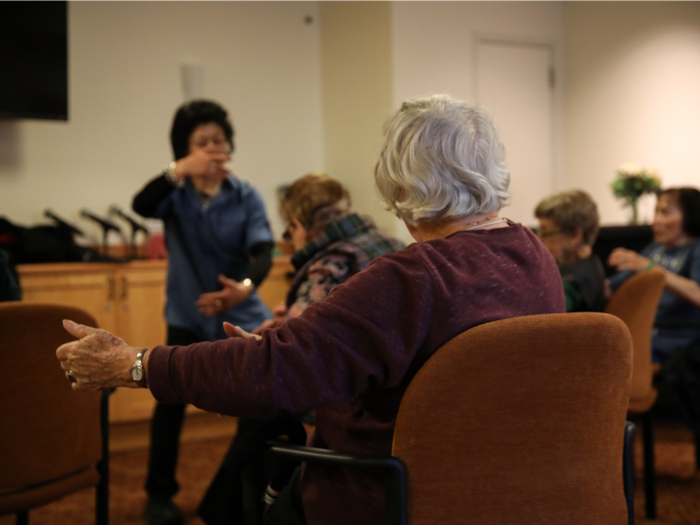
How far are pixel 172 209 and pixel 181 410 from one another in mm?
699

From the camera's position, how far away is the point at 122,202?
4.09m

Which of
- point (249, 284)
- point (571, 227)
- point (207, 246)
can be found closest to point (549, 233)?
point (571, 227)

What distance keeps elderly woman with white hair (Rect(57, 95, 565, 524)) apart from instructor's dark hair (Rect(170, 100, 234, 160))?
1.35 metres

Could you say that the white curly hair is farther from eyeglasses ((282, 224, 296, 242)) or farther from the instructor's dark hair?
the instructor's dark hair

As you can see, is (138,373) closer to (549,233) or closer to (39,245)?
(549,233)

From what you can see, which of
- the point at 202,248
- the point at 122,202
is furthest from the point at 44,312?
the point at 122,202

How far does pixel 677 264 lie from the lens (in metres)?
2.89

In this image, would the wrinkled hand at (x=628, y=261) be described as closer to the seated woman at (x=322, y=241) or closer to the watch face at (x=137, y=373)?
the seated woman at (x=322, y=241)

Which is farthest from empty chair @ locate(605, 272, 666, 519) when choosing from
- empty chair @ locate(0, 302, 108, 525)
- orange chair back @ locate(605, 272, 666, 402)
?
empty chair @ locate(0, 302, 108, 525)

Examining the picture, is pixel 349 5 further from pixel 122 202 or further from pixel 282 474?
pixel 282 474

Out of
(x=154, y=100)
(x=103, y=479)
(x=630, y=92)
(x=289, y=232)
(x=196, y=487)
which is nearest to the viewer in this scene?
(x=103, y=479)

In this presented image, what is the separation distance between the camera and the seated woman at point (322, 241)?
1719 millimetres

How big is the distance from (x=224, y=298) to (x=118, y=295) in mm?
1532

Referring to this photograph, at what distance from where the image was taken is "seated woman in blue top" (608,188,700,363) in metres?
2.76
